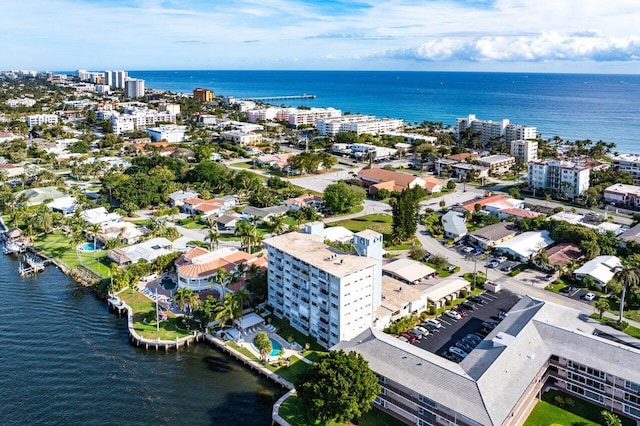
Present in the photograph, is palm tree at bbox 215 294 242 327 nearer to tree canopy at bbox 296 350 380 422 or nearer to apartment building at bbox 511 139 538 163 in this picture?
tree canopy at bbox 296 350 380 422

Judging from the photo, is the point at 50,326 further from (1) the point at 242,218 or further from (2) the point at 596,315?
(2) the point at 596,315

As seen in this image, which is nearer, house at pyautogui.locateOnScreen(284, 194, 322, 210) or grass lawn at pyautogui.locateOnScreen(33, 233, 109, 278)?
grass lawn at pyautogui.locateOnScreen(33, 233, 109, 278)

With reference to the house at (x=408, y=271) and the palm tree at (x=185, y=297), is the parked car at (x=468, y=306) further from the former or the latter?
the palm tree at (x=185, y=297)

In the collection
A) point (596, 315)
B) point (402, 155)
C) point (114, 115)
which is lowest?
point (596, 315)

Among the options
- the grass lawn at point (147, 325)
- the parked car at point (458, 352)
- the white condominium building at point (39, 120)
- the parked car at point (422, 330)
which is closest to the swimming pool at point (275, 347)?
the grass lawn at point (147, 325)

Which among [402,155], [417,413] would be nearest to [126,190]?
[417,413]

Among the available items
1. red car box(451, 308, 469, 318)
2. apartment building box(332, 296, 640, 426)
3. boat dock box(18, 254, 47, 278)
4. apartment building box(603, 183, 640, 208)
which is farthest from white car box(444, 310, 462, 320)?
apartment building box(603, 183, 640, 208)

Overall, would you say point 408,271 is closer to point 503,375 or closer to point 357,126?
point 503,375
